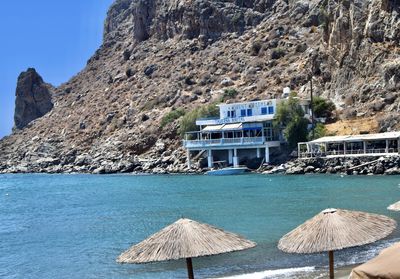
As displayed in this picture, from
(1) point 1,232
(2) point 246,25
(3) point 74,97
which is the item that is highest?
(2) point 246,25

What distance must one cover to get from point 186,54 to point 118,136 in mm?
32741

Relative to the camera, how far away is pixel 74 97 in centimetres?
18362

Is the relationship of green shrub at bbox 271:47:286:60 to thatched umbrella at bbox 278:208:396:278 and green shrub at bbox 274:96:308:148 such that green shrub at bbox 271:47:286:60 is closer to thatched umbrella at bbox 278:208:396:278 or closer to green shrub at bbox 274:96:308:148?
green shrub at bbox 274:96:308:148

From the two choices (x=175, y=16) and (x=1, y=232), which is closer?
(x=1, y=232)

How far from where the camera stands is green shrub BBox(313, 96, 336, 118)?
9119 centimetres

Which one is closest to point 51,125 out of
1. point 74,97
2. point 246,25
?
point 74,97

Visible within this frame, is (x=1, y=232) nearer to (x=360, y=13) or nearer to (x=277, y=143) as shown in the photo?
(x=277, y=143)

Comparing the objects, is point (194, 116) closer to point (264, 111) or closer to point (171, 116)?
point (171, 116)

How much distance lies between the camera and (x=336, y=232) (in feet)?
58.5

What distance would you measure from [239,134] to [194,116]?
12.9m

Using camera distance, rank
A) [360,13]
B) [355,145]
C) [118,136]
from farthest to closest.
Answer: [118,136], [360,13], [355,145]

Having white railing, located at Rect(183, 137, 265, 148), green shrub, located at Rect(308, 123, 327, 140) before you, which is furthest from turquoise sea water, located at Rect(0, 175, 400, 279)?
green shrub, located at Rect(308, 123, 327, 140)

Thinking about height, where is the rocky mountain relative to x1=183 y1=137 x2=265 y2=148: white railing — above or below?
above

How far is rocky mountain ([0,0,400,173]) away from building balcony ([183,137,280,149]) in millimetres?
4277
